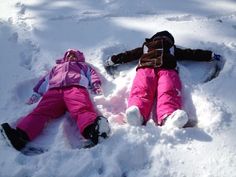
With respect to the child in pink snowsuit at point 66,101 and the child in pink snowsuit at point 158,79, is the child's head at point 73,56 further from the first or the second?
the child in pink snowsuit at point 158,79

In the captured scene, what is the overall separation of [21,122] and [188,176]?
1436mm

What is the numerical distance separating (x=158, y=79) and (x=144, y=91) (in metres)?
0.26

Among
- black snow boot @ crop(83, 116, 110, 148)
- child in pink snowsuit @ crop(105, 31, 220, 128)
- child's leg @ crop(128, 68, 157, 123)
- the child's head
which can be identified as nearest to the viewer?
black snow boot @ crop(83, 116, 110, 148)

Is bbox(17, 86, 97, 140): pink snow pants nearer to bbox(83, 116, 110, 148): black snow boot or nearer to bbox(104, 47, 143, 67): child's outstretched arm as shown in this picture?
bbox(83, 116, 110, 148): black snow boot

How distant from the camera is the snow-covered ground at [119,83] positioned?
10.1 ft

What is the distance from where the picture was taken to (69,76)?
13.0 feet

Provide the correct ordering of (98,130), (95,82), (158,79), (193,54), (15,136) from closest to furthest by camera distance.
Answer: (98,130), (15,136), (158,79), (95,82), (193,54)

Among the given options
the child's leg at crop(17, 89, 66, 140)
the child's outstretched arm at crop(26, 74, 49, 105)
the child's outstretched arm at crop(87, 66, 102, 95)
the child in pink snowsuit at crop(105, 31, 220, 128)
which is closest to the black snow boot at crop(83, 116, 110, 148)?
the child in pink snowsuit at crop(105, 31, 220, 128)

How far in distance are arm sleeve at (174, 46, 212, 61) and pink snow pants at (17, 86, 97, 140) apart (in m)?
1.07

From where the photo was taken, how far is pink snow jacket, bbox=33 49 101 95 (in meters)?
3.90

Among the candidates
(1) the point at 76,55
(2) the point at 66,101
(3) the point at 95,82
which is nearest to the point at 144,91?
(3) the point at 95,82

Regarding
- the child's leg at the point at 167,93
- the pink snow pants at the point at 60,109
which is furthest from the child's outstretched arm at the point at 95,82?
the child's leg at the point at 167,93

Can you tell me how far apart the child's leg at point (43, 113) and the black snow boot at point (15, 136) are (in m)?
0.04

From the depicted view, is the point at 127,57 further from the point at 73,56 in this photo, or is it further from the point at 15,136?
the point at 15,136
